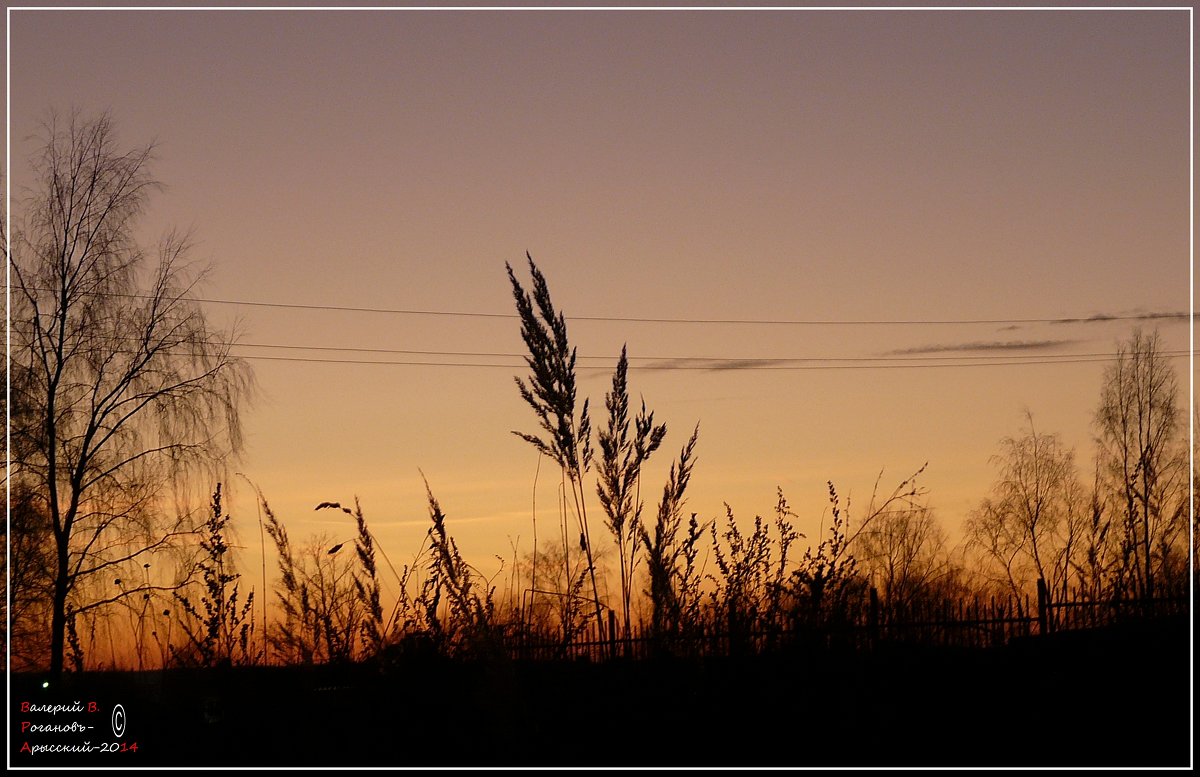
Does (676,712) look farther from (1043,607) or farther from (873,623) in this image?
(1043,607)

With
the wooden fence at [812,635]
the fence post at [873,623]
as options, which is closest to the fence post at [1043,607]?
the wooden fence at [812,635]

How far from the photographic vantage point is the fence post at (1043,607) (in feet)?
22.6

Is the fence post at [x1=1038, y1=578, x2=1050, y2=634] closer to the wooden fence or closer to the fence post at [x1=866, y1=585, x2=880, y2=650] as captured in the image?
the wooden fence

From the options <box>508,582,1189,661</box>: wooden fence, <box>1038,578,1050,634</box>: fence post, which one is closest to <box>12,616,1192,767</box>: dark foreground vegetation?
<box>508,582,1189,661</box>: wooden fence

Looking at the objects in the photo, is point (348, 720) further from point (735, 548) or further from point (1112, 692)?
point (1112, 692)

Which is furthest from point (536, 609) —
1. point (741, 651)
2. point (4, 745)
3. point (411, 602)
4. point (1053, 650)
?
point (1053, 650)

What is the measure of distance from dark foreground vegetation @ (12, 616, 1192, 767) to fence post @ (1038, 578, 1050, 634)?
7.50ft

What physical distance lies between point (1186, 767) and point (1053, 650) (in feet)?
6.11

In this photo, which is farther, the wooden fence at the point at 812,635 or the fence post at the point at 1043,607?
the fence post at the point at 1043,607

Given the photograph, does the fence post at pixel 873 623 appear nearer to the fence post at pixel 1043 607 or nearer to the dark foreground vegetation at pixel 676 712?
the dark foreground vegetation at pixel 676 712

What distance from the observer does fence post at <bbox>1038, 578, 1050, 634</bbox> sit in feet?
22.6

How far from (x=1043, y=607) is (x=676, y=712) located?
4480 millimetres

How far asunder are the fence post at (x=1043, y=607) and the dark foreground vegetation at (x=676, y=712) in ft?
7.50

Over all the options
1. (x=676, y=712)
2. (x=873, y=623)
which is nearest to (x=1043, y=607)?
(x=873, y=623)
